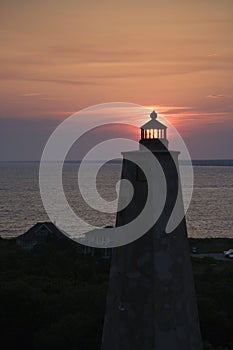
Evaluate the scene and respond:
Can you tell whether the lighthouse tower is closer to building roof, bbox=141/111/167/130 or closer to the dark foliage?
building roof, bbox=141/111/167/130

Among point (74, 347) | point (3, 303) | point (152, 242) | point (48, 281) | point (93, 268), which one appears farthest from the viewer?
point (93, 268)

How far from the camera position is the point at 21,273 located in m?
21.3

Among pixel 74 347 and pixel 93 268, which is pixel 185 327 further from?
pixel 93 268

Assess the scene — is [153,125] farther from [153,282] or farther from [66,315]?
[66,315]

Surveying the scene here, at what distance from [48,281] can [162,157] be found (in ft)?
42.6

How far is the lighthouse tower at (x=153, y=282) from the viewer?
6.60 meters

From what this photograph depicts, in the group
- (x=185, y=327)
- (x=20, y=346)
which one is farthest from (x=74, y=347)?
(x=185, y=327)

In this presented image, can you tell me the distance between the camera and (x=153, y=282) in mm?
6605

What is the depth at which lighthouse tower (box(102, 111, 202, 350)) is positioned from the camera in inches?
260

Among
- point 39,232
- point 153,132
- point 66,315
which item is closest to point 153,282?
point 153,132

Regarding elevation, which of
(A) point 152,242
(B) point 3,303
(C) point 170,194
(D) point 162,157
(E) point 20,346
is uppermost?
(D) point 162,157

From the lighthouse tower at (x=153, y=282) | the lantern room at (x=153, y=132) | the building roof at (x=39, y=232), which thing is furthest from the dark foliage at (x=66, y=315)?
the building roof at (x=39, y=232)

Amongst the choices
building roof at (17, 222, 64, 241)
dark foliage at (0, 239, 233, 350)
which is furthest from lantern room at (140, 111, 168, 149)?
building roof at (17, 222, 64, 241)

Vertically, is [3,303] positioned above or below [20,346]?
above
